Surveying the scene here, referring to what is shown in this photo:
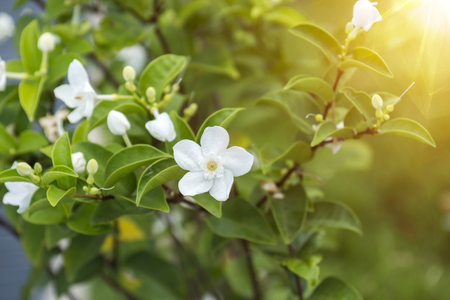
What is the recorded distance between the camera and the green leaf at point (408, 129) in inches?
16.7

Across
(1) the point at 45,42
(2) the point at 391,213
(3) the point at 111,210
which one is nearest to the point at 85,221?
(3) the point at 111,210

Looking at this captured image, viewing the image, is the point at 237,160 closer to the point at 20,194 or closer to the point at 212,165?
the point at 212,165

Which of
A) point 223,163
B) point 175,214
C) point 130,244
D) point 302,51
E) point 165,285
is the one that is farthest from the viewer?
point 175,214

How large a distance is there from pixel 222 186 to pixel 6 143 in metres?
0.38

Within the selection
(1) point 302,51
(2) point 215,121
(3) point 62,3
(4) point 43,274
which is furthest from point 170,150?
(1) point 302,51

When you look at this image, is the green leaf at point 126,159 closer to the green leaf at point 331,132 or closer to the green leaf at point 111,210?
the green leaf at point 111,210

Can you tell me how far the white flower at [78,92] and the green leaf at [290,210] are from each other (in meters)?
0.28

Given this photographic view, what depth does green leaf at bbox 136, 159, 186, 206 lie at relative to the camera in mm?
397

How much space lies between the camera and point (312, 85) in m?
0.46

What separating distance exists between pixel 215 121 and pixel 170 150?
0.22 ft

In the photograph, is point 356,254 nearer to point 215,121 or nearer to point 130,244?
point 130,244

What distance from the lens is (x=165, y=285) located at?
80 cm

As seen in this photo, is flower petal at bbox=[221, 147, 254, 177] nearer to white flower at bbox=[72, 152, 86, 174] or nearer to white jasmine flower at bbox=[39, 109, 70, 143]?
white flower at bbox=[72, 152, 86, 174]

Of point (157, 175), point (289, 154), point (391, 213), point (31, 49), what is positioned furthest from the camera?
point (391, 213)
